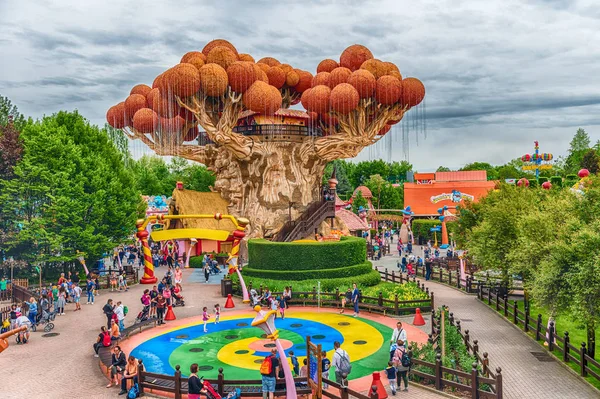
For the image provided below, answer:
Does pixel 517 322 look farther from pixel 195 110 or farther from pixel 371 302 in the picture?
pixel 195 110

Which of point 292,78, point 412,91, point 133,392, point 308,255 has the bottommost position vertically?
point 133,392

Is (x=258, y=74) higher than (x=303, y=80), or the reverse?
(x=303, y=80)

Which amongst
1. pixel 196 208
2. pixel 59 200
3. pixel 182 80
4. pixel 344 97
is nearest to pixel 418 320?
pixel 344 97

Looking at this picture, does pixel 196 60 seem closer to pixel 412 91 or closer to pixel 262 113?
pixel 262 113

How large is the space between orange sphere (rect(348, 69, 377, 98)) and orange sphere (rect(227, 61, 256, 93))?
767 centimetres

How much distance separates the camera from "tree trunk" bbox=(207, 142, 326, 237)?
41656mm

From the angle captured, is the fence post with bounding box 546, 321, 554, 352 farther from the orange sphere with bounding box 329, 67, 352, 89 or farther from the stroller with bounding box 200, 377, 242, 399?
the orange sphere with bounding box 329, 67, 352, 89

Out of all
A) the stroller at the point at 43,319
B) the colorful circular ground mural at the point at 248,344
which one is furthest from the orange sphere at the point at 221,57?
the stroller at the point at 43,319

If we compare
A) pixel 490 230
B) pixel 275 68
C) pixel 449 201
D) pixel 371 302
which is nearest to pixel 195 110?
pixel 275 68

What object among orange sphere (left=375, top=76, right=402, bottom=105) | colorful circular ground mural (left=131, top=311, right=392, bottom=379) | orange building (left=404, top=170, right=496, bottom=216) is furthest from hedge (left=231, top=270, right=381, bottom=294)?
orange building (left=404, top=170, right=496, bottom=216)

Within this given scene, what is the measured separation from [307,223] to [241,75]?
12475mm

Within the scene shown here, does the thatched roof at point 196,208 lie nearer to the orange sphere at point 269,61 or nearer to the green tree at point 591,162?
the orange sphere at point 269,61

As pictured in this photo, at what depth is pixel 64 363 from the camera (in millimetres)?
17781

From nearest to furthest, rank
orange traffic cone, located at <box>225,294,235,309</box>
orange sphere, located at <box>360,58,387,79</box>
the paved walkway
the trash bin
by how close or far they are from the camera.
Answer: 1. the paved walkway
2. orange traffic cone, located at <box>225,294,235,309</box>
3. the trash bin
4. orange sphere, located at <box>360,58,387,79</box>
